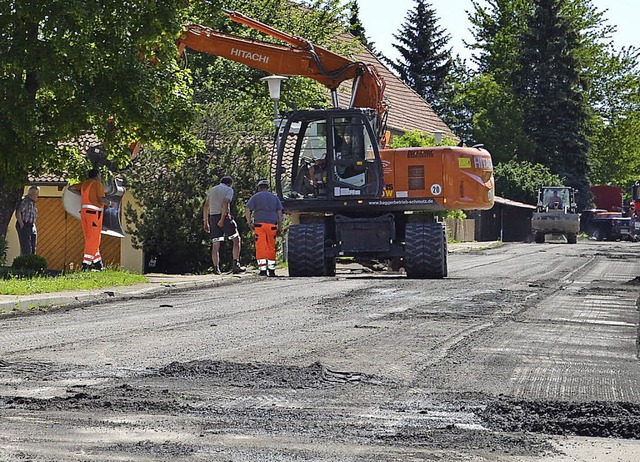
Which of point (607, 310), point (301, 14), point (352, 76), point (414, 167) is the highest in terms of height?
point (301, 14)

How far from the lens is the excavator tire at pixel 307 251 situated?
859 inches

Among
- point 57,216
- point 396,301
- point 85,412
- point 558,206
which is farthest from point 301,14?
point 85,412

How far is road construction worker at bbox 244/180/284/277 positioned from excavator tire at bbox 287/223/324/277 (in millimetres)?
825

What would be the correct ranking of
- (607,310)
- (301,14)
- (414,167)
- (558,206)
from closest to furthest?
(607,310) → (414,167) → (301,14) → (558,206)

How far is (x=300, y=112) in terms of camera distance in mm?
22312

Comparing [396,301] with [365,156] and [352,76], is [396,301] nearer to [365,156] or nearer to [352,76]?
[365,156]

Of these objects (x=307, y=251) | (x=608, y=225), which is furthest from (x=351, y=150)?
(x=608, y=225)

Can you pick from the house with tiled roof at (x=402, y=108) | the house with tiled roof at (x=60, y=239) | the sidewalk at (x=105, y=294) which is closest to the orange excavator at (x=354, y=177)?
the sidewalk at (x=105, y=294)

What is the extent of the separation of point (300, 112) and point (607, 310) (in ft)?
29.2

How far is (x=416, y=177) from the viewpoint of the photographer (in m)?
22.8

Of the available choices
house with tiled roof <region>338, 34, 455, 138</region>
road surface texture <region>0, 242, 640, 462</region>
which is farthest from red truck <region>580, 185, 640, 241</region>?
road surface texture <region>0, 242, 640, 462</region>

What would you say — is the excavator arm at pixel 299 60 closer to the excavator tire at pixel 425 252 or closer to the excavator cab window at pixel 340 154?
the excavator cab window at pixel 340 154

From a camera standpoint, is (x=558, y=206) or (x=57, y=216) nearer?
(x=57, y=216)

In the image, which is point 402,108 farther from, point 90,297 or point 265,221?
point 90,297
